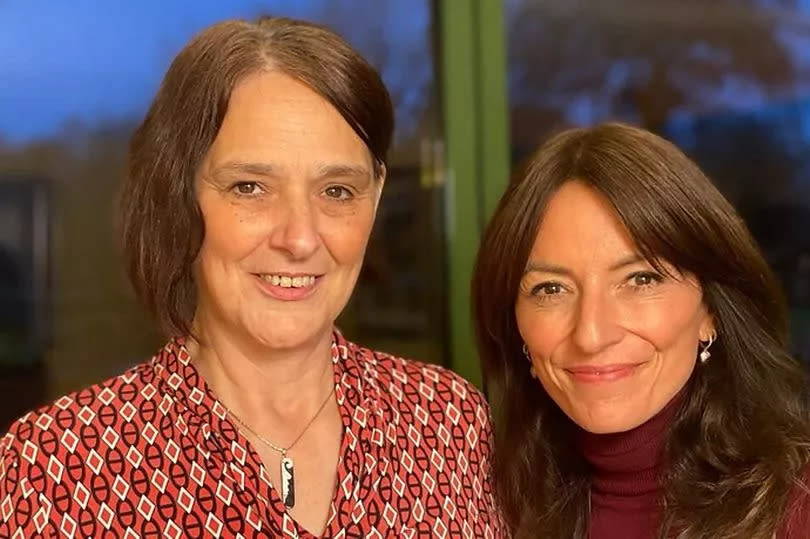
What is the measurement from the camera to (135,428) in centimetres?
148

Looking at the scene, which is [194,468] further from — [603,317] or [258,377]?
[603,317]

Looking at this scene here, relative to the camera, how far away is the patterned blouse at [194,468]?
1412 mm

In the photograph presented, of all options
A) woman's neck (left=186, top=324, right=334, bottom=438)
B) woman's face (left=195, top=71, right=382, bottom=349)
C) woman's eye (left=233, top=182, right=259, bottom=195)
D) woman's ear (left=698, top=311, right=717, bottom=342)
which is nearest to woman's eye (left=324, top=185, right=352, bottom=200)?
woman's face (left=195, top=71, right=382, bottom=349)

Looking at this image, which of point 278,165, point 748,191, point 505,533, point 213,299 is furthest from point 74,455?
point 748,191

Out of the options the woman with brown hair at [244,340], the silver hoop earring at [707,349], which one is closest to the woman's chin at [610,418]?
the silver hoop earring at [707,349]

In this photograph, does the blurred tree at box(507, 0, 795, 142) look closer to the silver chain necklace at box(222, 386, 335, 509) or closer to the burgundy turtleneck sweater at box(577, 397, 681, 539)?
the burgundy turtleneck sweater at box(577, 397, 681, 539)

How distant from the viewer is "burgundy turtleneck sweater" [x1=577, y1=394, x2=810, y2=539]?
164 cm

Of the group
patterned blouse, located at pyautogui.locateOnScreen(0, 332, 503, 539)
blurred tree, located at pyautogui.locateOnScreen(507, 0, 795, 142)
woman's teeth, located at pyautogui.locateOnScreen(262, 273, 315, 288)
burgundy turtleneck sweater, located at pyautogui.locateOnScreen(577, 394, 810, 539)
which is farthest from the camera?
blurred tree, located at pyautogui.locateOnScreen(507, 0, 795, 142)

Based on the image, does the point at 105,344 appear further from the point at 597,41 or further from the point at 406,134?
the point at 597,41

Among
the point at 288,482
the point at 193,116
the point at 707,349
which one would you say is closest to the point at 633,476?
the point at 707,349

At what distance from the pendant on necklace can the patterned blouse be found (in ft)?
0.17

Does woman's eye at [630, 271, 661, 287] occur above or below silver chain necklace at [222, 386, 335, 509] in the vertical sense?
above

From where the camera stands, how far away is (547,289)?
1628 mm

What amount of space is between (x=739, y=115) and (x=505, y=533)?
156 centimetres
